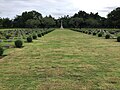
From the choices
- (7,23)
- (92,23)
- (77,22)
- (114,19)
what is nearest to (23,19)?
(7,23)

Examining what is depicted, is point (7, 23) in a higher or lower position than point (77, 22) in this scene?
higher

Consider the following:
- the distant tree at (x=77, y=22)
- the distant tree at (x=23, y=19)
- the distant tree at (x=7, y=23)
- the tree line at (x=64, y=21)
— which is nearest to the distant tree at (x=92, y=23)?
the tree line at (x=64, y=21)

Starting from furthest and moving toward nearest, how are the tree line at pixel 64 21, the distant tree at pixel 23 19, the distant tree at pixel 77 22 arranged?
the distant tree at pixel 77 22, the distant tree at pixel 23 19, the tree line at pixel 64 21

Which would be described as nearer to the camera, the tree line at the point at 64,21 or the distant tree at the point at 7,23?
the tree line at the point at 64,21

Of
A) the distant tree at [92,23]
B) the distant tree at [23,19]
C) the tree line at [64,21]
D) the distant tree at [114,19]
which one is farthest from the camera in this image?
the distant tree at [23,19]

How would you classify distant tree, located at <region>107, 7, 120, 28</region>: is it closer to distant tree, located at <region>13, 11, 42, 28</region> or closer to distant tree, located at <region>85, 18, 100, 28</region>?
distant tree, located at <region>85, 18, 100, 28</region>

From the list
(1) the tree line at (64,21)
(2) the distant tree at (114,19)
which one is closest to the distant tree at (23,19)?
(1) the tree line at (64,21)

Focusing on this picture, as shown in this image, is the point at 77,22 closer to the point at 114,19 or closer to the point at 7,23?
the point at 114,19

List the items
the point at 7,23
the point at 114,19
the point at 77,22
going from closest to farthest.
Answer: the point at 114,19 < the point at 7,23 < the point at 77,22

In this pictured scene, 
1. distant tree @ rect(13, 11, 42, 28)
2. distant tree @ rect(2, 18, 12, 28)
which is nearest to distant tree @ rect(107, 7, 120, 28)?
distant tree @ rect(13, 11, 42, 28)

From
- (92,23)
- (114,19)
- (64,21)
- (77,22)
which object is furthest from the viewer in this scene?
(64,21)

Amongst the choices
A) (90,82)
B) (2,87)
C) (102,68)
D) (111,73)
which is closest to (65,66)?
(102,68)

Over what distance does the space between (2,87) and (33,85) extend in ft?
2.67

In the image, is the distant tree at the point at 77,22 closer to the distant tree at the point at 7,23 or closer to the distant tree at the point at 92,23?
the distant tree at the point at 92,23
